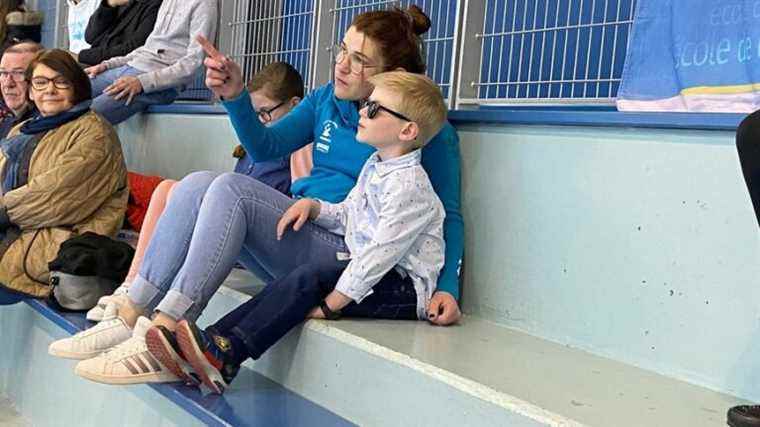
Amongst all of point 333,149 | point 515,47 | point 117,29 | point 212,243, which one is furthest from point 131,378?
point 117,29

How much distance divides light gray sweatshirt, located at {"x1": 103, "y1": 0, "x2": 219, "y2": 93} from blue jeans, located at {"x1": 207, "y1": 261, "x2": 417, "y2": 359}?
2.22 m

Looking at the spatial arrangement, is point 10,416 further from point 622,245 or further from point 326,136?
point 622,245

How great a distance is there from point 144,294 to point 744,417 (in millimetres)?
1427

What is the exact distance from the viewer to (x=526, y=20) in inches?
113

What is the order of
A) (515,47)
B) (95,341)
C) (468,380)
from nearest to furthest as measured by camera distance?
(468,380) < (95,341) < (515,47)

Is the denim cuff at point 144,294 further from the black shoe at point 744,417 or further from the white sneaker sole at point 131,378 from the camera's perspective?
the black shoe at point 744,417

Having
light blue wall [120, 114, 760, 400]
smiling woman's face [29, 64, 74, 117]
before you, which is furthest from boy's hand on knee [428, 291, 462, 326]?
smiling woman's face [29, 64, 74, 117]

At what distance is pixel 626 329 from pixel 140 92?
2851 millimetres

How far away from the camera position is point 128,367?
209 centimetres

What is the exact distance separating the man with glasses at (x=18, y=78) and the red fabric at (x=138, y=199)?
1.69 feet

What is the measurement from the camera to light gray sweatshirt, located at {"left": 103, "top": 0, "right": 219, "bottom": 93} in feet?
13.5

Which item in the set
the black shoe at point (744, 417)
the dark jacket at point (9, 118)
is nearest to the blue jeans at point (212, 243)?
the black shoe at point (744, 417)

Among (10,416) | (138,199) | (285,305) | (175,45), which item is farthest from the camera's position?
(175,45)

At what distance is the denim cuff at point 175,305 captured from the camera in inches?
84.3
